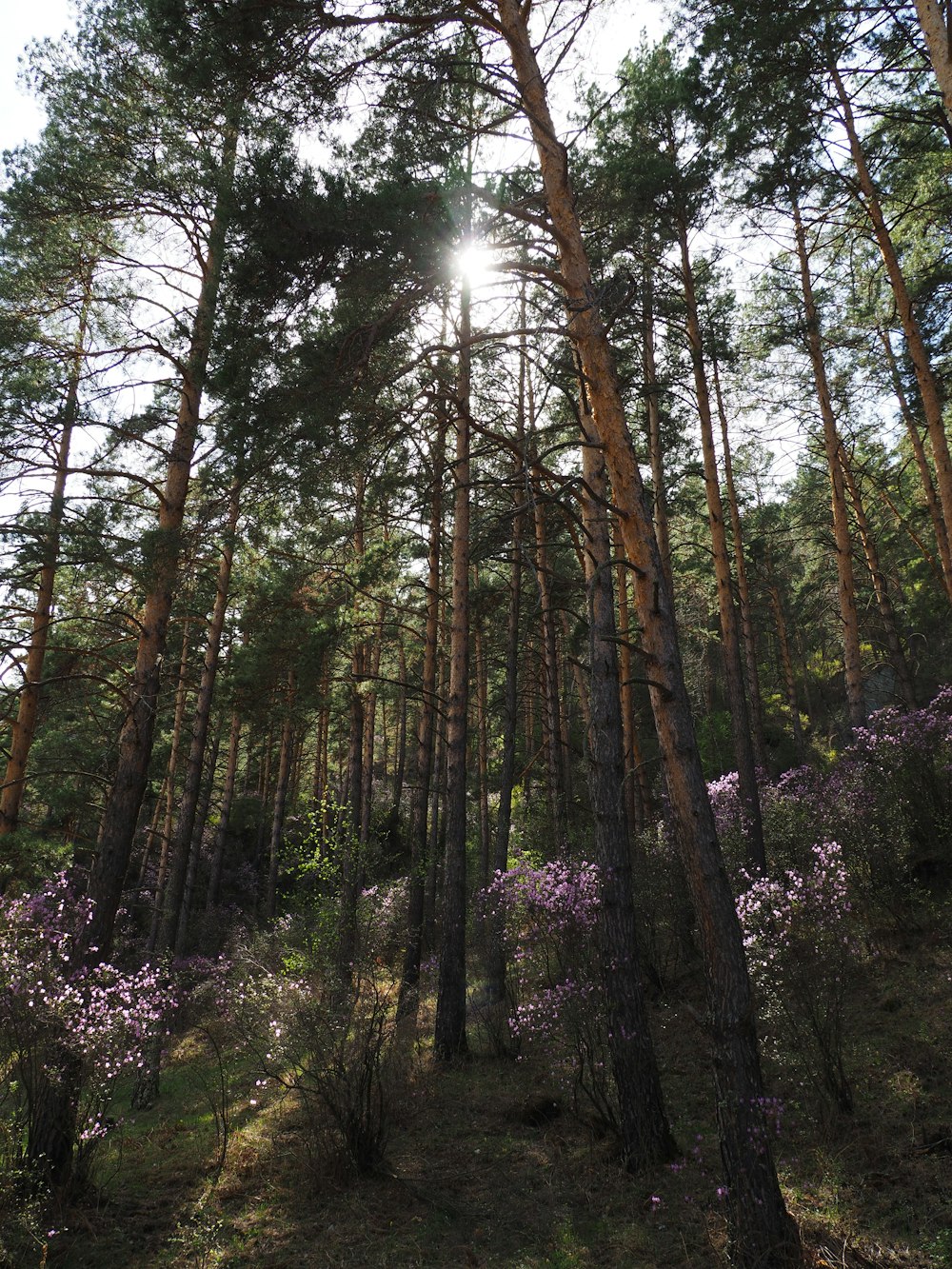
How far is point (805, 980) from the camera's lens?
214 inches

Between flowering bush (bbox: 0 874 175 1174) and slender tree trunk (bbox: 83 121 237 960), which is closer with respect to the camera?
flowering bush (bbox: 0 874 175 1174)

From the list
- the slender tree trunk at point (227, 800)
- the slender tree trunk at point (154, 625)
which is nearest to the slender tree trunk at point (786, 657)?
the slender tree trunk at point (227, 800)

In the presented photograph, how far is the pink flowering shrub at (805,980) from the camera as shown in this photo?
527 cm

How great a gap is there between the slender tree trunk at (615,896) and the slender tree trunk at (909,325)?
14.7 ft

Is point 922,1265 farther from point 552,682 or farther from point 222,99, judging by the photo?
point 552,682

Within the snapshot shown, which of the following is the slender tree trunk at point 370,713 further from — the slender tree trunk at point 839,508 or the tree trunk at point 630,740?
the slender tree trunk at point 839,508

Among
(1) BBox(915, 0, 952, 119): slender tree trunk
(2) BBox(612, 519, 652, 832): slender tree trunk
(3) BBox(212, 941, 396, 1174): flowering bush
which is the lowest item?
(3) BBox(212, 941, 396, 1174): flowering bush

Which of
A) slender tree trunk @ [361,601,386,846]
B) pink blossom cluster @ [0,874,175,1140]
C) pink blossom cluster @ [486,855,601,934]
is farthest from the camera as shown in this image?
slender tree trunk @ [361,601,386,846]

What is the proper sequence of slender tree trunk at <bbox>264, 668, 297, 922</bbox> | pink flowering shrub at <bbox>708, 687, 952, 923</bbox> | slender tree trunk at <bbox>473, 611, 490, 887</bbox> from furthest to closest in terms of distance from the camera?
slender tree trunk at <bbox>473, 611, 490, 887</bbox>, slender tree trunk at <bbox>264, 668, 297, 922</bbox>, pink flowering shrub at <bbox>708, 687, 952, 923</bbox>

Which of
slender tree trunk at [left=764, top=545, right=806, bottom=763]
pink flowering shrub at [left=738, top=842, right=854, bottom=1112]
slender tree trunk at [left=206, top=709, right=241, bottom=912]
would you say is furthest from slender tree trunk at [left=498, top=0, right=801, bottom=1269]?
slender tree trunk at [left=764, top=545, right=806, bottom=763]

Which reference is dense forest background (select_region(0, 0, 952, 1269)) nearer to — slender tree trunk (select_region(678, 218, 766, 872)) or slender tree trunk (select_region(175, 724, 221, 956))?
slender tree trunk (select_region(678, 218, 766, 872))

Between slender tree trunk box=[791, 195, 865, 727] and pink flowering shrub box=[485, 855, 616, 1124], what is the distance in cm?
622

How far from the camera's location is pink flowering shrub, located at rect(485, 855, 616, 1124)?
588 centimetres

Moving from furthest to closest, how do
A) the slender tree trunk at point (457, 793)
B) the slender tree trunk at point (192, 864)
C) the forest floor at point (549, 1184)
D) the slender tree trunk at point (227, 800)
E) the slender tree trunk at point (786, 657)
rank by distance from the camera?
the slender tree trunk at point (786, 657), the slender tree trunk at point (227, 800), the slender tree trunk at point (192, 864), the slender tree trunk at point (457, 793), the forest floor at point (549, 1184)
